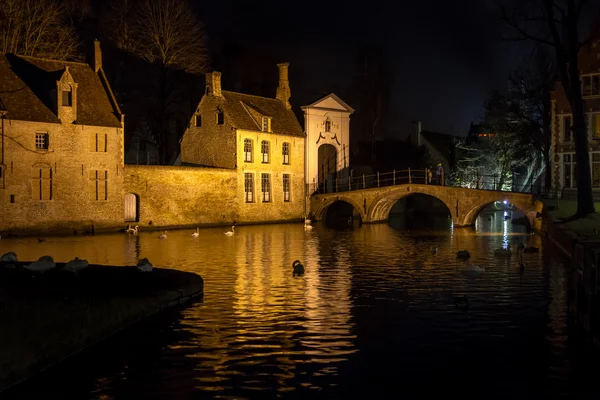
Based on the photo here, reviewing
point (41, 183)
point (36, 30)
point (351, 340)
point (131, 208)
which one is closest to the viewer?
point (351, 340)

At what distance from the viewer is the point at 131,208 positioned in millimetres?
35844

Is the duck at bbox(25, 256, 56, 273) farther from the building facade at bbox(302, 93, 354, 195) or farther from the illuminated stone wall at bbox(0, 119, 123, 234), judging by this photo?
the building facade at bbox(302, 93, 354, 195)

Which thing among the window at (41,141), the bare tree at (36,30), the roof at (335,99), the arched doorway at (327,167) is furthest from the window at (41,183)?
the arched doorway at (327,167)

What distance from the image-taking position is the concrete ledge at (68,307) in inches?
366

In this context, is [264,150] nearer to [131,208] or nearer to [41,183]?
[131,208]

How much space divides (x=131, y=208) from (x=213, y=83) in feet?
29.4

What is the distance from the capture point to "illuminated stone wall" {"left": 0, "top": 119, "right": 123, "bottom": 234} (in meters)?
30.6

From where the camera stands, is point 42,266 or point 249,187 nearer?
point 42,266

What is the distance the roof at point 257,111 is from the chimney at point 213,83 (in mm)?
626

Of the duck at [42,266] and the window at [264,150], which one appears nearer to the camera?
the duck at [42,266]

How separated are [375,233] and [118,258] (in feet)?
48.9

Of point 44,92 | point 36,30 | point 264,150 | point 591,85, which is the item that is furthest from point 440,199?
point 36,30

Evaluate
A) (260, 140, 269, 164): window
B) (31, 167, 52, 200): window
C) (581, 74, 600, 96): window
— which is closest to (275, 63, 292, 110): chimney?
(260, 140, 269, 164): window

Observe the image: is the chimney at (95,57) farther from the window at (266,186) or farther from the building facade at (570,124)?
the building facade at (570,124)
